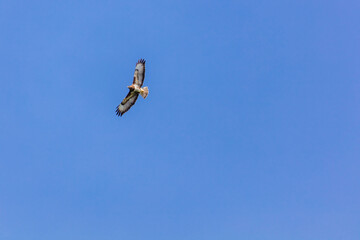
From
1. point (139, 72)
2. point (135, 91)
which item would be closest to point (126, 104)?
point (135, 91)

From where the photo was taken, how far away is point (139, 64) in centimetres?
4341

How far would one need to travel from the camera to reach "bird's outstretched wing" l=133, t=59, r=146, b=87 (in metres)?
43.4

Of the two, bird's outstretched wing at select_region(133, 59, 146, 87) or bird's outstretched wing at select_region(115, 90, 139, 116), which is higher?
bird's outstretched wing at select_region(133, 59, 146, 87)

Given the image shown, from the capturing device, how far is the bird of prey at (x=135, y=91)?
143 feet

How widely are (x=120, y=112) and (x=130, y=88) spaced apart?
2763 millimetres

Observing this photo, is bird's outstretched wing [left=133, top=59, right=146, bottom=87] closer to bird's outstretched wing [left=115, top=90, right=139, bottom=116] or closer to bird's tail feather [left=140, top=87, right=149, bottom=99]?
bird's tail feather [left=140, top=87, right=149, bottom=99]

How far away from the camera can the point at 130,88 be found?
43.3 m

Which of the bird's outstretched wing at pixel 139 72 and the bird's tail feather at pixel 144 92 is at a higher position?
the bird's outstretched wing at pixel 139 72

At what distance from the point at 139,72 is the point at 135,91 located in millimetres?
1717

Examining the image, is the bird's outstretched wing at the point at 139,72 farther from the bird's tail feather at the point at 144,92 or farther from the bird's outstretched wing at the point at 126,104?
the bird's outstretched wing at the point at 126,104

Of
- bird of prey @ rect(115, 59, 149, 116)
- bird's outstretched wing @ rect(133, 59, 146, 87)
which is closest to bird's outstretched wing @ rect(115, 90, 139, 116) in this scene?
bird of prey @ rect(115, 59, 149, 116)

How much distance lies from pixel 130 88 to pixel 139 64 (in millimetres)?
2263

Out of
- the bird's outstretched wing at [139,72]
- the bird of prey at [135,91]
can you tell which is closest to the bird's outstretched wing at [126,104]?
the bird of prey at [135,91]

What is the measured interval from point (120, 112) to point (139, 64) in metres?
4.80
